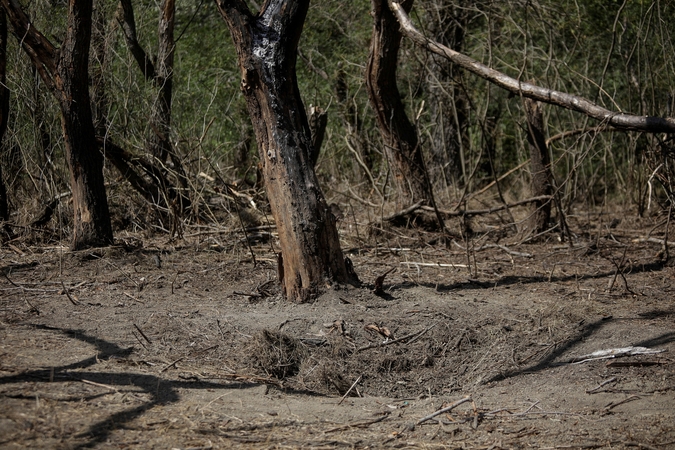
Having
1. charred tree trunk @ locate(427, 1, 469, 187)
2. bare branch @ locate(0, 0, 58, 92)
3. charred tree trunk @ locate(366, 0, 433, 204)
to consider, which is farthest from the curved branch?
charred tree trunk @ locate(427, 1, 469, 187)

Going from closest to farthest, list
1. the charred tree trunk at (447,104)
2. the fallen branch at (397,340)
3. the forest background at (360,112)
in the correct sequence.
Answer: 1. the fallen branch at (397,340)
2. the forest background at (360,112)
3. the charred tree trunk at (447,104)

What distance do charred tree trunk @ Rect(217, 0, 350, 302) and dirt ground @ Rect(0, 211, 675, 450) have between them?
303 mm

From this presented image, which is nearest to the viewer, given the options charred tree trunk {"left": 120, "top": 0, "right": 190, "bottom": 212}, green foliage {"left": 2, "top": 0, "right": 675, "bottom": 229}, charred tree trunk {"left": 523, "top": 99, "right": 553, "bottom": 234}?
charred tree trunk {"left": 523, "top": 99, "right": 553, "bottom": 234}

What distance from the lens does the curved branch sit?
6.06 m

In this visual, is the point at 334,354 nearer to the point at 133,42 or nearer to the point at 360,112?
the point at 133,42

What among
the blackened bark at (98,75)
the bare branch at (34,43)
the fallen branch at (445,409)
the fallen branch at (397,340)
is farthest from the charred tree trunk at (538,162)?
the bare branch at (34,43)

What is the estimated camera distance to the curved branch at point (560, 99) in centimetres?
606

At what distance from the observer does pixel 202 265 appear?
7809mm

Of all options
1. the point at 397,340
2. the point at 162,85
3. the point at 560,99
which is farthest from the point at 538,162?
the point at 162,85

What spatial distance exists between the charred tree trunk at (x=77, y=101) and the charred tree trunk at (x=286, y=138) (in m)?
2.36

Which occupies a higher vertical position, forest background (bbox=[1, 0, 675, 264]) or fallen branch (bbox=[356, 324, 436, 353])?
forest background (bbox=[1, 0, 675, 264])

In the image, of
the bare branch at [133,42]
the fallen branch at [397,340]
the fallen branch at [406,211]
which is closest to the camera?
the fallen branch at [397,340]

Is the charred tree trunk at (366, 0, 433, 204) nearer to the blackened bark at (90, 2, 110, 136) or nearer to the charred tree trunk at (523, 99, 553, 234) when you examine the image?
the charred tree trunk at (523, 99, 553, 234)

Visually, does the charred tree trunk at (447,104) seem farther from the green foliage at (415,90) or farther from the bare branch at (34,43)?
the bare branch at (34,43)
